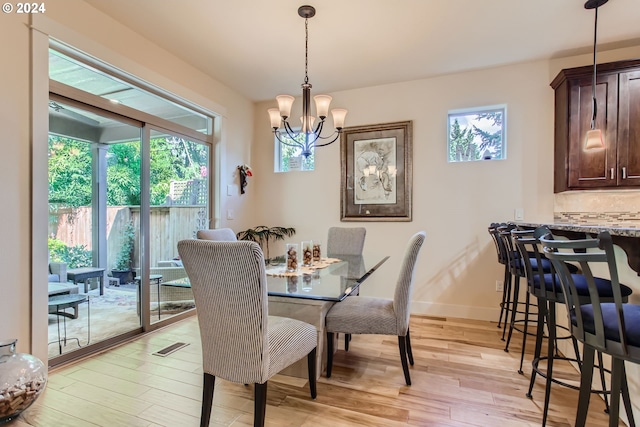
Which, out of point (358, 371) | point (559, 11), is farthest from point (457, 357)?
point (559, 11)

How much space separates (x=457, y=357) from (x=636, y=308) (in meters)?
1.49

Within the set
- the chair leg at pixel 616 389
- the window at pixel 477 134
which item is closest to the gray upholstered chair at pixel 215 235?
the chair leg at pixel 616 389

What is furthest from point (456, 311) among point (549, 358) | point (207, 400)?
point (207, 400)

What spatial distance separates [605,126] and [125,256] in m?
4.53

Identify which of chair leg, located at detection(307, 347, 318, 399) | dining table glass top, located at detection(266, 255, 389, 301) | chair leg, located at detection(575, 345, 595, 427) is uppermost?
dining table glass top, located at detection(266, 255, 389, 301)

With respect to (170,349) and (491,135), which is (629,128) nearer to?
(491,135)

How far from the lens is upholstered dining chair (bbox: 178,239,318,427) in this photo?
1.39m

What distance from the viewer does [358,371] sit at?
2.30 meters

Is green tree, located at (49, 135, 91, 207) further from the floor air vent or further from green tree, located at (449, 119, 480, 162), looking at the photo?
green tree, located at (449, 119, 480, 162)

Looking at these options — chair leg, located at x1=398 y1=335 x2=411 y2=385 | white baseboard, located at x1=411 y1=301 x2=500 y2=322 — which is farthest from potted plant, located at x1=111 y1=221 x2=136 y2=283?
white baseboard, located at x1=411 y1=301 x2=500 y2=322

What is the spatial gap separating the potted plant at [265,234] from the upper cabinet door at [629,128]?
342 cm

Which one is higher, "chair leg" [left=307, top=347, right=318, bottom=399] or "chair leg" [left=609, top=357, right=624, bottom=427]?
"chair leg" [left=609, top=357, right=624, bottom=427]

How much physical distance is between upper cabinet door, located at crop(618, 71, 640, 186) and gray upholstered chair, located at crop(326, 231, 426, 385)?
217 centimetres

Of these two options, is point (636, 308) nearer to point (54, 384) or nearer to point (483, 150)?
point (483, 150)
